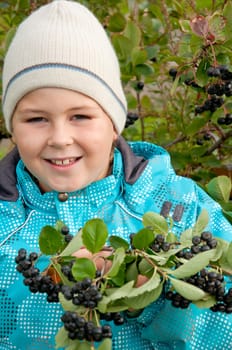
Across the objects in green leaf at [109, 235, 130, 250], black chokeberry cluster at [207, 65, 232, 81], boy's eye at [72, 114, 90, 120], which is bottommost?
green leaf at [109, 235, 130, 250]

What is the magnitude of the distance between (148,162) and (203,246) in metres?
0.62

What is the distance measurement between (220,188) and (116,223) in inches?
13.2

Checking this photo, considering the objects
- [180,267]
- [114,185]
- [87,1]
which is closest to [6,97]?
[114,185]

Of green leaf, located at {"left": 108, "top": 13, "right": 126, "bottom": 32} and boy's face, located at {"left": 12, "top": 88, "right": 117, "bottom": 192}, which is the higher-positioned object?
boy's face, located at {"left": 12, "top": 88, "right": 117, "bottom": 192}

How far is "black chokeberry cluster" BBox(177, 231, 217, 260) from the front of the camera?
1.35 m

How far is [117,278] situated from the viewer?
4.34ft

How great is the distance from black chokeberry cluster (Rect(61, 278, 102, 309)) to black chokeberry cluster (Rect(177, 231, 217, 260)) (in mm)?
182

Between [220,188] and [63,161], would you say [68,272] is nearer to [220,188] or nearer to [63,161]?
[63,161]

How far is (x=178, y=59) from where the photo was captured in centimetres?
201

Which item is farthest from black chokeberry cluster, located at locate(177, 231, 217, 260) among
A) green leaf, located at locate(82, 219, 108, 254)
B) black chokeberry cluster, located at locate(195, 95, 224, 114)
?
black chokeberry cluster, located at locate(195, 95, 224, 114)

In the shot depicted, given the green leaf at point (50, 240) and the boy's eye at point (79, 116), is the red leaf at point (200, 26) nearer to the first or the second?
the boy's eye at point (79, 116)

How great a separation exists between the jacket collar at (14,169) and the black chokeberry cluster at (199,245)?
52 cm

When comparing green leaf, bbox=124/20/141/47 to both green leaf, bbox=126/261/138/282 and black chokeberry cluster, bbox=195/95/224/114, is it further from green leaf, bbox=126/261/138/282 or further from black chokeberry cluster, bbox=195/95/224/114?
green leaf, bbox=126/261/138/282

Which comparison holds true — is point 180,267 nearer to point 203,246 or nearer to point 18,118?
point 203,246
